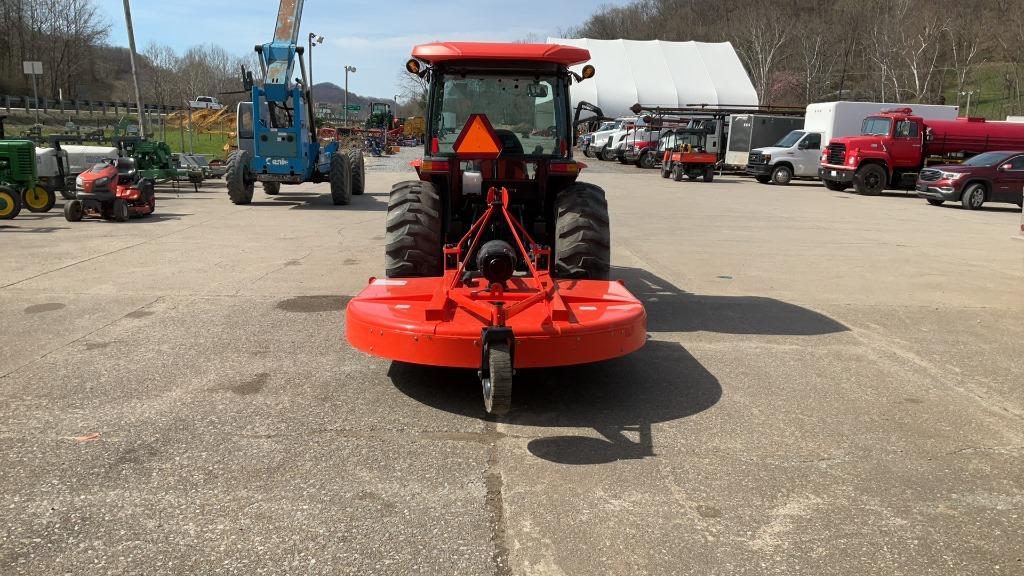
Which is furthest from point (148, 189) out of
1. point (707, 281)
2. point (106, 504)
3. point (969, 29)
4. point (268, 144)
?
point (969, 29)

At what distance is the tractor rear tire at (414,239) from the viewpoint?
19.3 feet

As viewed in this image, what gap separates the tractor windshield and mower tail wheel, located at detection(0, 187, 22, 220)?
10332mm

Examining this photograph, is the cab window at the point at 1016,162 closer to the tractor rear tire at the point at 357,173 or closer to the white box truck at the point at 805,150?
the white box truck at the point at 805,150

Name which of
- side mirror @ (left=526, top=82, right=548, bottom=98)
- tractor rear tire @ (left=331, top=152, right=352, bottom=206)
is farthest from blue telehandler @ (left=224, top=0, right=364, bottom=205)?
side mirror @ (left=526, top=82, right=548, bottom=98)

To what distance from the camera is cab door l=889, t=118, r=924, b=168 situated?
2403 cm

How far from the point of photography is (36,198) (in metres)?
14.2

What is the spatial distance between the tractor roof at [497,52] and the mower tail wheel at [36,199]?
11.7 metres

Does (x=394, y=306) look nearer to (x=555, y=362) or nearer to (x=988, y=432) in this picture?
(x=555, y=362)

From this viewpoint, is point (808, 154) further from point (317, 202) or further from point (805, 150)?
point (317, 202)

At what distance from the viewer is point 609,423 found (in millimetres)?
4441

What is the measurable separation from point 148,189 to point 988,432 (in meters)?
14.0

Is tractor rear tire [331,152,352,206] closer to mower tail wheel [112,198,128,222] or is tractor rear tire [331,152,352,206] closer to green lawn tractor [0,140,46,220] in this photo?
mower tail wheel [112,198,128,222]

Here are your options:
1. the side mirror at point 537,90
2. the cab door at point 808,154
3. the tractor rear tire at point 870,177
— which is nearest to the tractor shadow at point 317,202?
the side mirror at point 537,90

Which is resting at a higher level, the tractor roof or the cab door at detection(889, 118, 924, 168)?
the tractor roof
